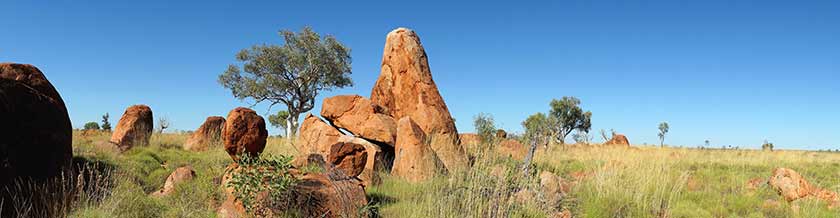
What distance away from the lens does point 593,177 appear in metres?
9.78

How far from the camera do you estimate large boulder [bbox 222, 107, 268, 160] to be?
982 cm

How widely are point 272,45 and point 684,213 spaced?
97.5 feet

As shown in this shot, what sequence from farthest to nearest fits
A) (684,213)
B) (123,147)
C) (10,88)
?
(123,147)
(684,213)
(10,88)

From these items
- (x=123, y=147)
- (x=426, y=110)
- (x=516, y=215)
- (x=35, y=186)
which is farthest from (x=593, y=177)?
(x=123, y=147)

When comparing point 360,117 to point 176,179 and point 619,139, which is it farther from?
point 619,139

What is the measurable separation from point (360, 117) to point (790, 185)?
952 centimetres

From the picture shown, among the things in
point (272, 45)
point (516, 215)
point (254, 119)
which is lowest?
point (516, 215)

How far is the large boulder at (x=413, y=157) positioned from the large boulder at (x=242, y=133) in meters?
2.96

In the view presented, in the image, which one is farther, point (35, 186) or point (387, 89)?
point (387, 89)

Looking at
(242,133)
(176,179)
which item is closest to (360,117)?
(242,133)

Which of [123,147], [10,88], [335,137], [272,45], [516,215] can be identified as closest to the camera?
[516,215]

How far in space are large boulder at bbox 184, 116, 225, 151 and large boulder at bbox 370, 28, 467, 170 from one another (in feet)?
19.4

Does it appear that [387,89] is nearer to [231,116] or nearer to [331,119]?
[331,119]

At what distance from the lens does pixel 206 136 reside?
17891mm
